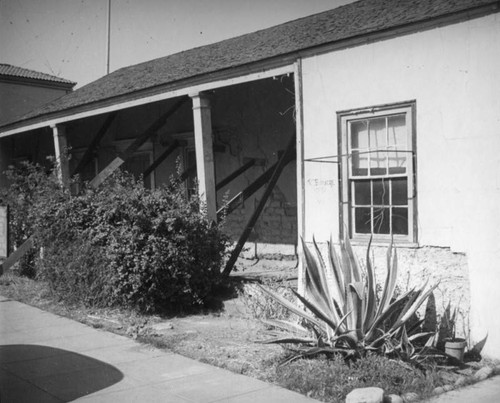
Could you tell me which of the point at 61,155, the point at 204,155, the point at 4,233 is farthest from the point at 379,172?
the point at 61,155

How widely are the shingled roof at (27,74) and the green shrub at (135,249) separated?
48.6ft

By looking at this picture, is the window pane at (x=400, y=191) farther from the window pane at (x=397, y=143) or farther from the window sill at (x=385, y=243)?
the window sill at (x=385, y=243)

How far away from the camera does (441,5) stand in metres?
7.02

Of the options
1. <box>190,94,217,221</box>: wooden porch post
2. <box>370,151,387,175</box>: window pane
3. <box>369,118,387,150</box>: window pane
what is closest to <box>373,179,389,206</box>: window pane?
<box>370,151,387,175</box>: window pane

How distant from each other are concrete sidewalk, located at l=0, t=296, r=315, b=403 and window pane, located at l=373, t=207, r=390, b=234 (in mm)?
2609

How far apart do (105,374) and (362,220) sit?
3.54 m

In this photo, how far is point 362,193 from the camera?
292 inches

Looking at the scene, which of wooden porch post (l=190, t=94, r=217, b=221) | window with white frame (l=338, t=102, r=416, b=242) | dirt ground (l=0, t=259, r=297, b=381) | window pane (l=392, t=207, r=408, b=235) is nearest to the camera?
dirt ground (l=0, t=259, r=297, b=381)

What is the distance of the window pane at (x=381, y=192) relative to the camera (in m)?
7.21

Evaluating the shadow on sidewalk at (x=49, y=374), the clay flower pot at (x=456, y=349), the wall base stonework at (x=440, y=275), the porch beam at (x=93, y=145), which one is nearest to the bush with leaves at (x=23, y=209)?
the porch beam at (x=93, y=145)

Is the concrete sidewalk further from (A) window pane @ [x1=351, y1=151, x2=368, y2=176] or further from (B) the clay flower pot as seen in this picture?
(A) window pane @ [x1=351, y1=151, x2=368, y2=176]

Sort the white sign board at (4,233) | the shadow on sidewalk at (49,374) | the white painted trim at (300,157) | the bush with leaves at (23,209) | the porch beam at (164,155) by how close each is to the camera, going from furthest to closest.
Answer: the porch beam at (164,155), the bush with leaves at (23,209), the white sign board at (4,233), the white painted trim at (300,157), the shadow on sidewalk at (49,374)

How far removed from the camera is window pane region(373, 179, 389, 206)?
7211mm

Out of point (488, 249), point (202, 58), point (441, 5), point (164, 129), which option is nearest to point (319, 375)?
point (488, 249)
